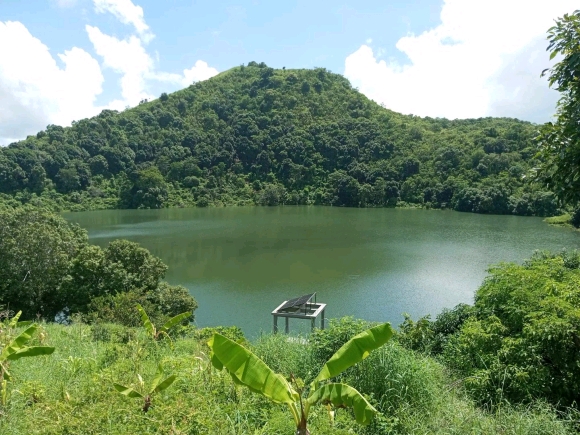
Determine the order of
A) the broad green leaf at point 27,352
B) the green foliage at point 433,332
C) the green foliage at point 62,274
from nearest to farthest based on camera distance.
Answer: the broad green leaf at point 27,352, the green foliage at point 433,332, the green foliage at point 62,274

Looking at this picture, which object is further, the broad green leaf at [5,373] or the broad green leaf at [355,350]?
the broad green leaf at [5,373]

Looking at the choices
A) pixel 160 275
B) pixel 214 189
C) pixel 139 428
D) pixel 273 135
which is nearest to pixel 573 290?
pixel 139 428

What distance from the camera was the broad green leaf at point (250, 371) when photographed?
308 centimetres

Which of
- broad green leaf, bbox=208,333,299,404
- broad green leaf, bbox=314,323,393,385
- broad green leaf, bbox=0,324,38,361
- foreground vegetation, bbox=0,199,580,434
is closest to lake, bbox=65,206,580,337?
foreground vegetation, bbox=0,199,580,434

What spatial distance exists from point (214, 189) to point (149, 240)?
44.2 m

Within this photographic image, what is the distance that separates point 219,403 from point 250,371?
0.99m

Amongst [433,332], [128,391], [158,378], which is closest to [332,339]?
[158,378]

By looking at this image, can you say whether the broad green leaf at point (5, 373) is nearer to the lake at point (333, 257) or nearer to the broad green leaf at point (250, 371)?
the broad green leaf at point (250, 371)

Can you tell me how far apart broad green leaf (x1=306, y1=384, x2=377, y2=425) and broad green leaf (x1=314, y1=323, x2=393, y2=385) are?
0.10 metres

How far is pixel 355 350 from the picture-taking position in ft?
10.7

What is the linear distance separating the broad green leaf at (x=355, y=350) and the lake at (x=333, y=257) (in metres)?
10.00

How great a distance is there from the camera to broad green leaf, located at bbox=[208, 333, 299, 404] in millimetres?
3078

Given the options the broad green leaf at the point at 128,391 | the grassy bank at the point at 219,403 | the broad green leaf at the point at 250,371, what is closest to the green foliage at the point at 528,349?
the grassy bank at the point at 219,403

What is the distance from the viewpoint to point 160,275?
17219 mm
